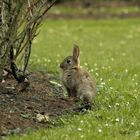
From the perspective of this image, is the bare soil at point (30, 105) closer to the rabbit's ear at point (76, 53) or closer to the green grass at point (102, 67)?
the green grass at point (102, 67)

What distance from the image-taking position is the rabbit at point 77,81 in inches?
366

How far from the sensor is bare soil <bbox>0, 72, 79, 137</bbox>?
27.2ft

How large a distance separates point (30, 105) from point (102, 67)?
5.68m

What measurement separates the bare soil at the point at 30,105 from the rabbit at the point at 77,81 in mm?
204

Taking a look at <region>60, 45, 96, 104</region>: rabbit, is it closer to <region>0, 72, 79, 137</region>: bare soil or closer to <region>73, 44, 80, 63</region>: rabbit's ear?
<region>73, 44, 80, 63</region>: rabbit's ear

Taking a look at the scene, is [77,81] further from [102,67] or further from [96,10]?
[96,10]

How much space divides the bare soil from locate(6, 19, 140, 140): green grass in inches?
13.5

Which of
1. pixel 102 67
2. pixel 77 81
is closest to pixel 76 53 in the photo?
pixel 77 81

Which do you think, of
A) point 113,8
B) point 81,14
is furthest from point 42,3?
point 113,8

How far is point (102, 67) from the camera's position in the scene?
14656 mm

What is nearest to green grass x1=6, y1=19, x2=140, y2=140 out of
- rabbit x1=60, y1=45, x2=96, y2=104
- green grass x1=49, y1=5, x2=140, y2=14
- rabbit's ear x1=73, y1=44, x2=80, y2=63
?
rabbit x1=60, y1=45, x2=96, y2=104

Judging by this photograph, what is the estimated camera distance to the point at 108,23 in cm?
3006

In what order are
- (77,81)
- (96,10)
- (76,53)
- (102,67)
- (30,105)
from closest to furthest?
(30,105) → (77,81) → (76,53) → (102,67) → (96,10)

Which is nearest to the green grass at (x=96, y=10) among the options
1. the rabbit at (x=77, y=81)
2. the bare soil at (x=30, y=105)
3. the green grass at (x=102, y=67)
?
the green grass at (x=102, y=67)
